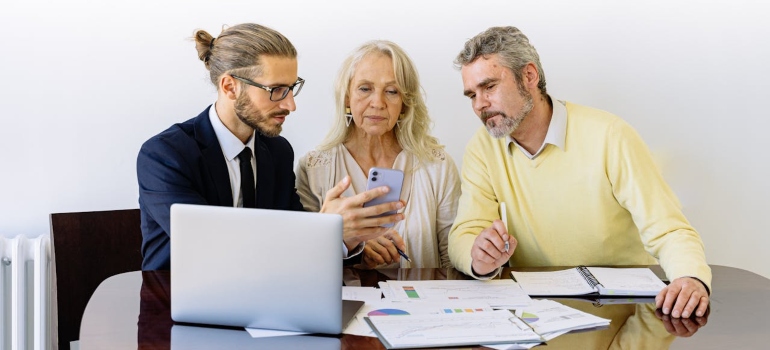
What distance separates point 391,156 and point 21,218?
4.60ft

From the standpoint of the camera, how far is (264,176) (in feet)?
8.54

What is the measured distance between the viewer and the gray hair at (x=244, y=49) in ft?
8.22

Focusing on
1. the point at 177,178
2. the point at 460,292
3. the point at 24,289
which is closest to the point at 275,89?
the point at 177,178

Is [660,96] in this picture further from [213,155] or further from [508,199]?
[213,155]

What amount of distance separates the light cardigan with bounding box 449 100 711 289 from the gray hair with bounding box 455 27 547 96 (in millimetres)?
214

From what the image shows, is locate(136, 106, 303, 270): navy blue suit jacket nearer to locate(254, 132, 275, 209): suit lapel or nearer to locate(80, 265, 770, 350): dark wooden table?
locate(254, 132, 275, 209): suit lapel

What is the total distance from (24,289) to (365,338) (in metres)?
1.86

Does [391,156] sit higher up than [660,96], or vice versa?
[660,96]

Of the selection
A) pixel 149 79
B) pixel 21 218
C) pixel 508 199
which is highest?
pixel 149 79

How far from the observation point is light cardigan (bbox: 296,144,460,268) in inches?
114

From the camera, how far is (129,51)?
3.11 m

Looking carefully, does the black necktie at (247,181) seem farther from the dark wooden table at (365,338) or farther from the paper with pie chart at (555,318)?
the paper with pie chart at (555,318)

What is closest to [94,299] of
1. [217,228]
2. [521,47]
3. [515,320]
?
[217,228]

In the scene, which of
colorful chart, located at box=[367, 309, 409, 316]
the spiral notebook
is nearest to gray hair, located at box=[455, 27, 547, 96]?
the spiral notebook
